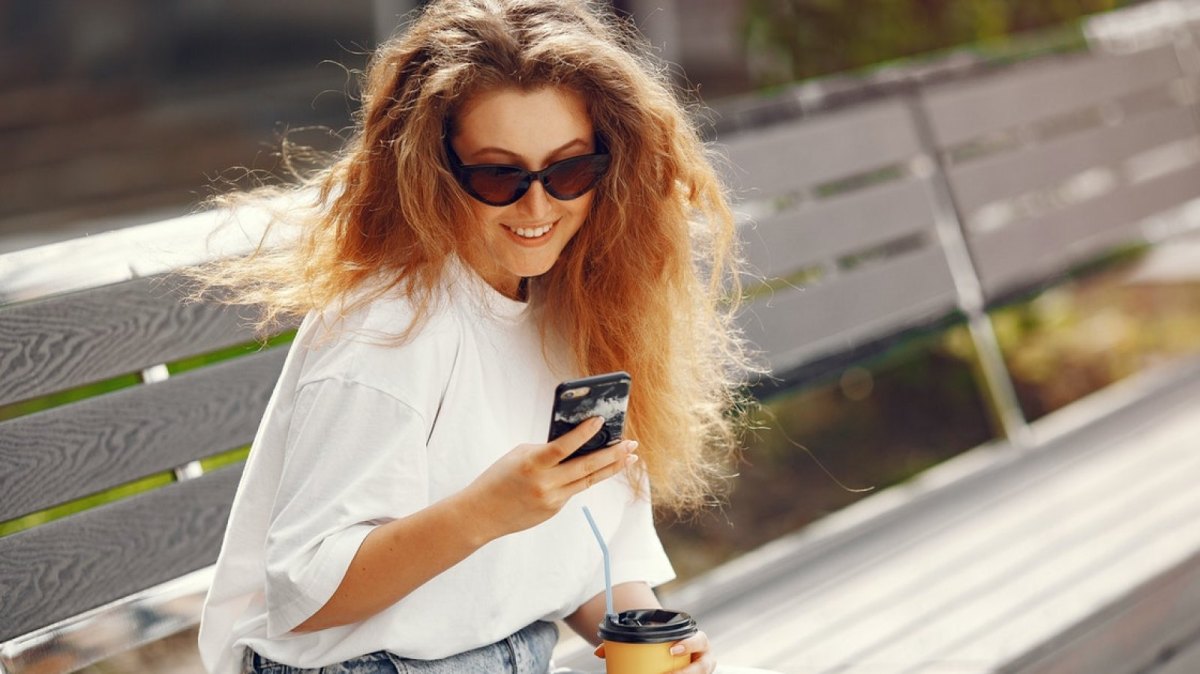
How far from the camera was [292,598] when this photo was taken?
166 centimetres

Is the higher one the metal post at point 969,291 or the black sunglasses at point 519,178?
the black sunglasses at point 519,178

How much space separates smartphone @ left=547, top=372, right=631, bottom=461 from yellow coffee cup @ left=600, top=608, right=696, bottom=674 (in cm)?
23

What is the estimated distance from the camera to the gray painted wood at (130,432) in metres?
2.21

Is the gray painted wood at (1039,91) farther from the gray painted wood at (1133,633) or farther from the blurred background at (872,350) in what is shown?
the gray painted wood at (1133,633)

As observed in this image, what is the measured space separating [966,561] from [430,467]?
1781 mm

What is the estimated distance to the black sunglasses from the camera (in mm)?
1852

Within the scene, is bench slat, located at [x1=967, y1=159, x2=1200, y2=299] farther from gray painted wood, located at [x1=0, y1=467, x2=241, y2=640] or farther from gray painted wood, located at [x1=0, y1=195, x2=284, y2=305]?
gray painted wood, located at [x1=0, y1=467, x2=241, y2=640]

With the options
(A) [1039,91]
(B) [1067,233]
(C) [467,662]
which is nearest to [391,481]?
(C) [467,662]

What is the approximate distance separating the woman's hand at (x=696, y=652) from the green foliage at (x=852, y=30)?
3.97m

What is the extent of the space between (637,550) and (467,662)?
397 mm

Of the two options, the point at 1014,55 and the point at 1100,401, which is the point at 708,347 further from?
the point at 1014,55

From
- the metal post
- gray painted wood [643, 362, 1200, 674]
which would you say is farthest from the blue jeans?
the metal post

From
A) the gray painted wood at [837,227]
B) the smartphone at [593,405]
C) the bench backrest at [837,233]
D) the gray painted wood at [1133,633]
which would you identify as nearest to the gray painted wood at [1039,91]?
the bench backrest at [837,233]

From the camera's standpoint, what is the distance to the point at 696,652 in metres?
1.84
